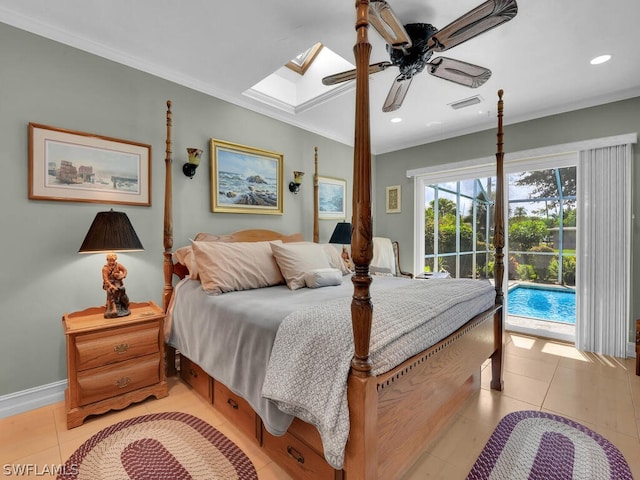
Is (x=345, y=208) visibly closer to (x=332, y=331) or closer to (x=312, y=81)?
(x=312, y=81)

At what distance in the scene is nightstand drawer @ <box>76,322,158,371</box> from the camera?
1877 millimetres

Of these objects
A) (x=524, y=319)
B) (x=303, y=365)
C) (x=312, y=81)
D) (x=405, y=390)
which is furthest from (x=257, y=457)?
(x=524, y=319)

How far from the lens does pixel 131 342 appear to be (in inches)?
81.1

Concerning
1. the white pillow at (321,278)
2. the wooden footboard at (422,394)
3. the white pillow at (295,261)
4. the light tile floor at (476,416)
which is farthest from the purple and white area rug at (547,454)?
the white pillow at (295,261)

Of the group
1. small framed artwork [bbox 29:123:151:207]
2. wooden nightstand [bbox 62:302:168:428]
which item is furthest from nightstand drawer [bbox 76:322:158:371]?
small framed artwork [bbox 29:123:151:207]

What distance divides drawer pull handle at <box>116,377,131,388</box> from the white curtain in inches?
166

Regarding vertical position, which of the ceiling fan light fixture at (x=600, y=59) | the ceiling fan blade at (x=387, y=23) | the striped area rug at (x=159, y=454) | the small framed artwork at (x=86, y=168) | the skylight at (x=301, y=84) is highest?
the skylight at (x=301, y=84)

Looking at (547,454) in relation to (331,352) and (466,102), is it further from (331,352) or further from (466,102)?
(466,102)

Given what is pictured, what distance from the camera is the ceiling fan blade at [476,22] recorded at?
145 cm

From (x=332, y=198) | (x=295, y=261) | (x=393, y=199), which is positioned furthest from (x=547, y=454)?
(x=393, y=199)

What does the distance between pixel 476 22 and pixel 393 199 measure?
329 centimetres

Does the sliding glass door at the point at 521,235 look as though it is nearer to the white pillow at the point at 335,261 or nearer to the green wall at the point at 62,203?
the white pillow at the point at 335,261

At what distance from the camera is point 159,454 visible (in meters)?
1.63

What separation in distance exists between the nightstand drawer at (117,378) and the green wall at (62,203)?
50cm
